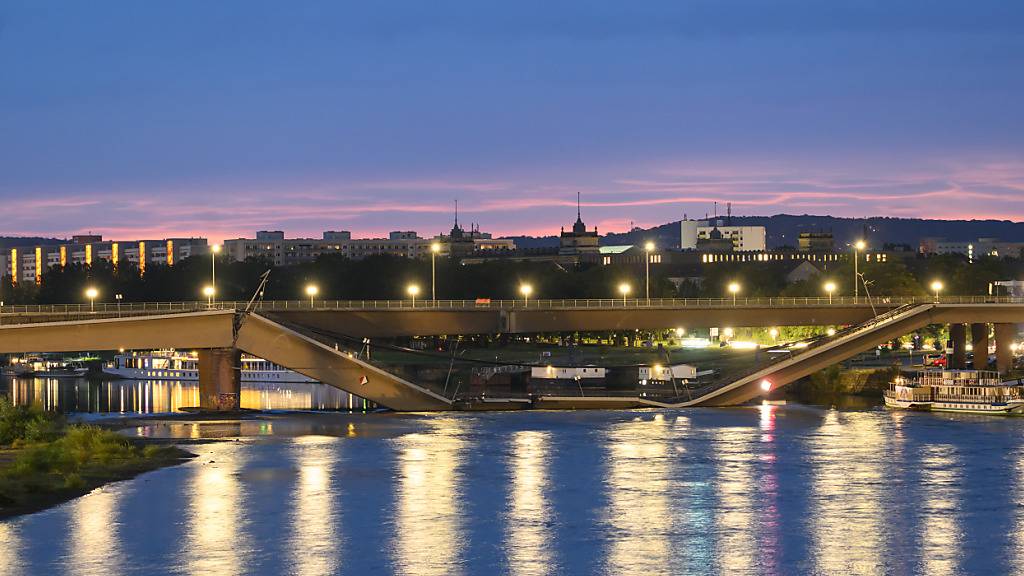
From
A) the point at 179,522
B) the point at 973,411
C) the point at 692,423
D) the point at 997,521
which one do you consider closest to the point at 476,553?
the point at 179,522

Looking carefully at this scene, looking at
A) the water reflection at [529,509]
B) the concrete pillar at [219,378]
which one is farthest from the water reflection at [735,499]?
the concrete pillar at [219,378]

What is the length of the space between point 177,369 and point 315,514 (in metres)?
111

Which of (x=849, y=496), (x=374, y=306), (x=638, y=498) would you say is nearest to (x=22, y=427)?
(x=374, y=306)

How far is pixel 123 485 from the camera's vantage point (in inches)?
3465

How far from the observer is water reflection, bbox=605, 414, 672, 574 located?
67.9 m

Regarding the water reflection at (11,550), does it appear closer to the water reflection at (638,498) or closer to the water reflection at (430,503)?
the water reflection at (430,503)

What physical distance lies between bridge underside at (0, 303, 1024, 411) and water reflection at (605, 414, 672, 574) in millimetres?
17256

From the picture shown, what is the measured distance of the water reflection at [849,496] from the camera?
224 feet

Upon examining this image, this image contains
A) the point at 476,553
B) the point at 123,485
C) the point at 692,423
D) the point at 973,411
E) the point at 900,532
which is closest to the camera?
the point at 476,553

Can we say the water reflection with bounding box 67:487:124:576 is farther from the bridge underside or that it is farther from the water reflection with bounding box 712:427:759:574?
the bridge underside

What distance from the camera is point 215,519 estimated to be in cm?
7681

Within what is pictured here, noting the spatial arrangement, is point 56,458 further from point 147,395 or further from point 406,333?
point 147,395

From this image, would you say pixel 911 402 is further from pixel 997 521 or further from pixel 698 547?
pixel 698 547

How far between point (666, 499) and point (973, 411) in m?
50.1
